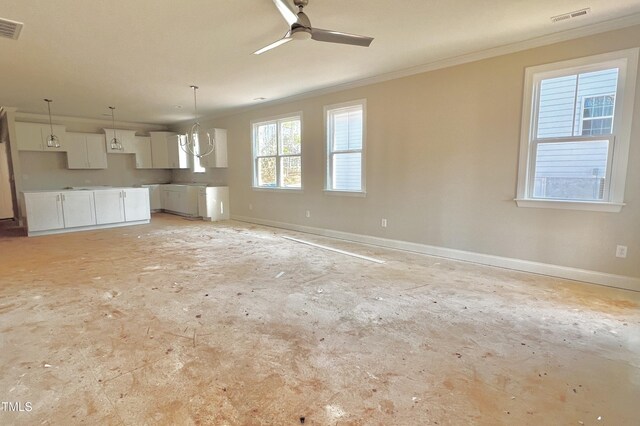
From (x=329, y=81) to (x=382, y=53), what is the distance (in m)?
1.38

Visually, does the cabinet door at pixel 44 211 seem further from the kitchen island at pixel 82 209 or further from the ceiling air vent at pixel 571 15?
the ceiling air vent at pixel 571 15

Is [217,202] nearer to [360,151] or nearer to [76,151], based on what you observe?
[76,151]

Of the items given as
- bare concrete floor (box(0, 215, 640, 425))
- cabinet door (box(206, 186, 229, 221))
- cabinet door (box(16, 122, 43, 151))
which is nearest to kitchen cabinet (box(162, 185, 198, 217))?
cabinet door (box(206, 186, 229, 221))

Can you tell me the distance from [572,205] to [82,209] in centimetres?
828

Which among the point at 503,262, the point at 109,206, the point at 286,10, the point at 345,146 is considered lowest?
the point at 503,262

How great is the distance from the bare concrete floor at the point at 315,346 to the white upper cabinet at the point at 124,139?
5.66 meters

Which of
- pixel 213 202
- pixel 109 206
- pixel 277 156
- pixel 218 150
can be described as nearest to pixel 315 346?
pixel 277 156

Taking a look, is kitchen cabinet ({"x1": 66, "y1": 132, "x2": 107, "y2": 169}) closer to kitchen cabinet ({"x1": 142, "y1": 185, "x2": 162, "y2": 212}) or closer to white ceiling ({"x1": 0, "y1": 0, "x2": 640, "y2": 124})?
kitchen cabinet ({"x1": 142, "y1": 185, "x2": 162, "y2": 212})

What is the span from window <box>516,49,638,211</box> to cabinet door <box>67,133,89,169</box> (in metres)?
9.52

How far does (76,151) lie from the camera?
315 inches

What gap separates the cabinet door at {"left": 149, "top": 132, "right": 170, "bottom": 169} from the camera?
9.35 metres

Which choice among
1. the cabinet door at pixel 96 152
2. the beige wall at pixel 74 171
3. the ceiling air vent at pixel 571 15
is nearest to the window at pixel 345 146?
the ceiling air vent at pixel 571 15

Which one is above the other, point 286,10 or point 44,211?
point 286,10

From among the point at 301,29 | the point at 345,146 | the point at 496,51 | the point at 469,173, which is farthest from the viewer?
the point at 345,146
